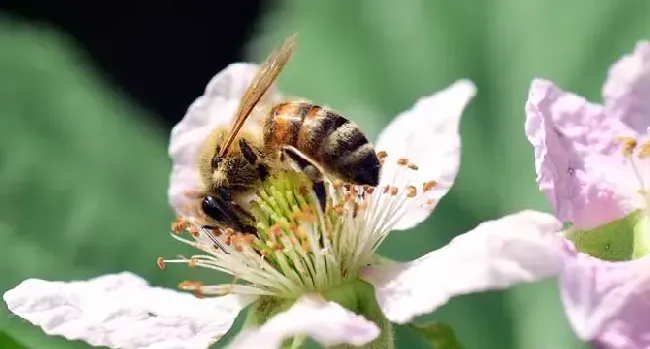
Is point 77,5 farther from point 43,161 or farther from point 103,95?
point 43,161

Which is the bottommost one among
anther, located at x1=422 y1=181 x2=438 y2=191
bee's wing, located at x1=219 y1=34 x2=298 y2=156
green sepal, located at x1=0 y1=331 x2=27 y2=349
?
green sepal, located at x1=0 y1=331 x2=27 y2=349

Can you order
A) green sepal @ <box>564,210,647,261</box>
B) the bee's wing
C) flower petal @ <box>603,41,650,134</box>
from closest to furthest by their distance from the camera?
green sepal @ <box>564,210,647,261</box>, the bee's wing, flower petal @ <box>603,41,650,134</box>

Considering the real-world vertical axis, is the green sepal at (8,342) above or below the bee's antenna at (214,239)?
below

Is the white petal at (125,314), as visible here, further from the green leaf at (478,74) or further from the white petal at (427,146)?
the green leaf at (478,74)

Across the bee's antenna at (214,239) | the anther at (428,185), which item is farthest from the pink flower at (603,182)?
the bee's antenna at (214,239)

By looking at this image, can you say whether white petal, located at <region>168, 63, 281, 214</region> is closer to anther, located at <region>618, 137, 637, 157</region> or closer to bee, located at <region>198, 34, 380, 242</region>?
bee, located at <region>198, 34, 380, 242</region>

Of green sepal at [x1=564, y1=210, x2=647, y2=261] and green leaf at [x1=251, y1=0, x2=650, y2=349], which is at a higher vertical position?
green leaf at [x1=251, y1=0, x2=650, y2=349]

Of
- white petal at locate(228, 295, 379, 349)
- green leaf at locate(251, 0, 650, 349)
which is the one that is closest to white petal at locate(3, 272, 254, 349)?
white petal at locate(228, 295, 379, 349)
